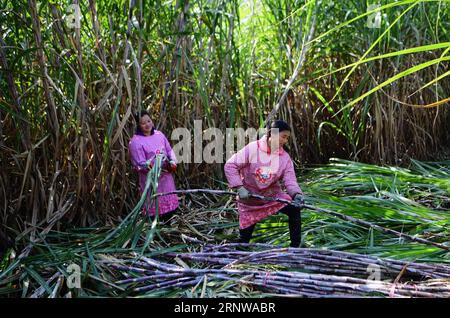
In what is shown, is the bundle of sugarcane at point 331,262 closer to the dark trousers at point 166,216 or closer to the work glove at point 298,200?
the work glove at point 298,200

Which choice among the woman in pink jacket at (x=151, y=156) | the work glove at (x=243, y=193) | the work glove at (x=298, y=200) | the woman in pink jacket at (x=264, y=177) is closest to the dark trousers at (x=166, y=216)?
the woman in pink jacket at (x=151, y=156)

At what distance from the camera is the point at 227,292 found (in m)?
2.38

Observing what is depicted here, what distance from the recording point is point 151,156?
11.8 feet

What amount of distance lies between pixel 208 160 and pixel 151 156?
0.79 metres

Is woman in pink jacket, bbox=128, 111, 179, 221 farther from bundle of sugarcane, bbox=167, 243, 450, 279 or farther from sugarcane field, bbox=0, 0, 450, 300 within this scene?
bundle of sugarcane, bbox=167, 243, 450, 279

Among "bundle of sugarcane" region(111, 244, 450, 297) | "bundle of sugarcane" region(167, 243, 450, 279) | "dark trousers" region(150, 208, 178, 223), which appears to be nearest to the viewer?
"bundle of sugarcane" region(111, 244, 450, 297)

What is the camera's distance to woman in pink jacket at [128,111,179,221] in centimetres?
354

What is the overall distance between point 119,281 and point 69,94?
1215mm

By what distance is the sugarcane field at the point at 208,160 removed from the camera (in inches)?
101

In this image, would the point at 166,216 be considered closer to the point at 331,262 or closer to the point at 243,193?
the point at 243,193

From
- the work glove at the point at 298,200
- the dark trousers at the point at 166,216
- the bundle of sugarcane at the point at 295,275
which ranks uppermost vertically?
the work glove at the point at 298,200

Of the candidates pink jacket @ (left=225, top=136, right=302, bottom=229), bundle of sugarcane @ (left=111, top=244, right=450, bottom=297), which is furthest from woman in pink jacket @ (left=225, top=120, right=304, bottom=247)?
bundle of sugarcane @ (left=111, top=244, right=450, bottom=297)

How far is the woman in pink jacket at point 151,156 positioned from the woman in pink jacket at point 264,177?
→ 539 mm

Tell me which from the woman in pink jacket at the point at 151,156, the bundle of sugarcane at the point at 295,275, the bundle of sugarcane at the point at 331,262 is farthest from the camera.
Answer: the woman in pink jacket at the point at 151,156
